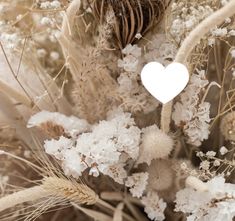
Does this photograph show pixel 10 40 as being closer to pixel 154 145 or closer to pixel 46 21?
pixel 46 21

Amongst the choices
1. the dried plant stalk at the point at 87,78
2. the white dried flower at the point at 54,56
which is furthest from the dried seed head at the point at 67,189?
the white dried flower at the point at 54,56

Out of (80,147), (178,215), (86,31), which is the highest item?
(86,31)

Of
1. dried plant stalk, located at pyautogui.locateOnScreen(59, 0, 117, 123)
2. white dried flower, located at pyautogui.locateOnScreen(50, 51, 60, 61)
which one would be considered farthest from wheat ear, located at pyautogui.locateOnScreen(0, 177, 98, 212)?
white dried flower, located at pyautogui.locateOnScreen(50, 51, 60, 61)

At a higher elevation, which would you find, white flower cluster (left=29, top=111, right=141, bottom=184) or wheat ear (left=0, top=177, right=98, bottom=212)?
white flower cluster (left=29, top=111, right=141, bottom=184)

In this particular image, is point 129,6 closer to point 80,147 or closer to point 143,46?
point 143,46

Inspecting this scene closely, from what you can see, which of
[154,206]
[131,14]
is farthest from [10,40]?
[154,206]

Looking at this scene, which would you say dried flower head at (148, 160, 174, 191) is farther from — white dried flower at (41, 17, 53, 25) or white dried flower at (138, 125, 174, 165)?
white dried flower at (41, 17, 53, 25)

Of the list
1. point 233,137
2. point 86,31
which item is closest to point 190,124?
point 233,137
